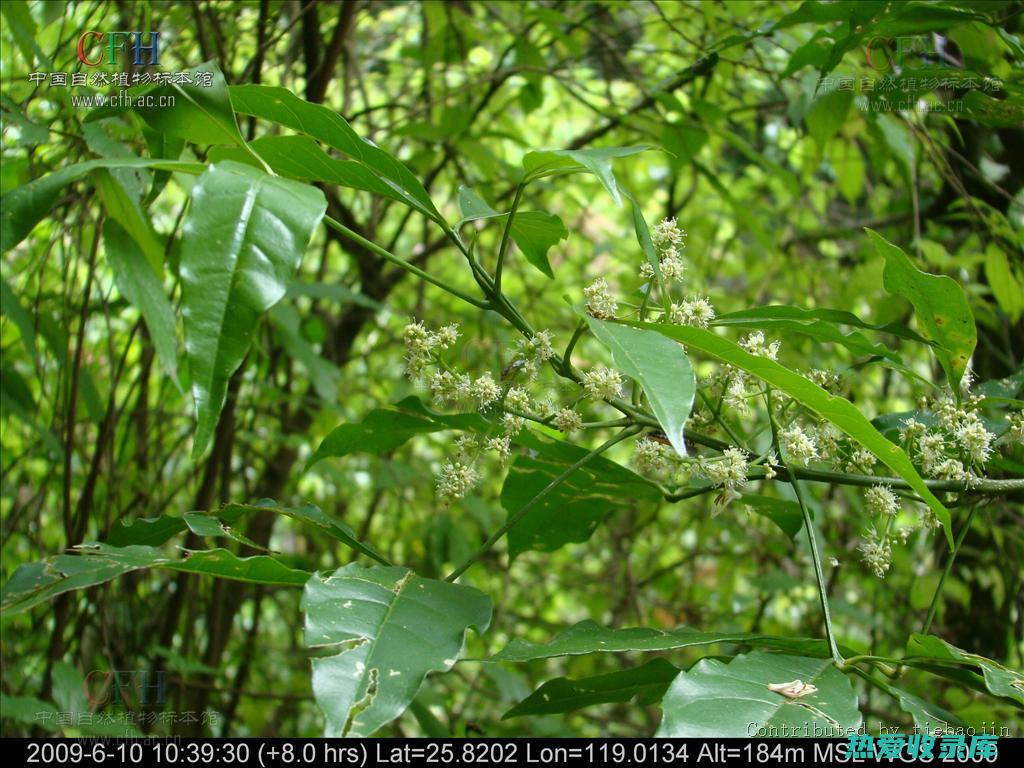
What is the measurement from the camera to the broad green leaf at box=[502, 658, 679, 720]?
0.78 m

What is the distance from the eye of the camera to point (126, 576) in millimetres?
1833

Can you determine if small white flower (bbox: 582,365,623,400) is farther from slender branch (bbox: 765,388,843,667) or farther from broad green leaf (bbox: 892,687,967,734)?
broad green leaf (bbox: 892,687,967,734)

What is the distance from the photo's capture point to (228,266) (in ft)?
1.76

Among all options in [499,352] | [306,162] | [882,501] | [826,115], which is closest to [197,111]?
[306,162]

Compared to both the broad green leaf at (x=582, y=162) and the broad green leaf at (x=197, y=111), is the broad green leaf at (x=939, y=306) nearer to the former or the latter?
the broad green leaf at (x=582, y=162)

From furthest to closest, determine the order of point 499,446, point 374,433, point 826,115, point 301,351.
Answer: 1. point 301,351
2. point 826,115
3. point 374,433
4. point 499,446

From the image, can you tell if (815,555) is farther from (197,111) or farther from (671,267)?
(197,111)

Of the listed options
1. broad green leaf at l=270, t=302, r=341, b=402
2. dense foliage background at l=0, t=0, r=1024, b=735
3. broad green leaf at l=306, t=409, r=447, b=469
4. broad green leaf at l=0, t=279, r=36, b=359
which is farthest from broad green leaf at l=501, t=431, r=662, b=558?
broad green leaf at l=270, t=302, r=341, b=402

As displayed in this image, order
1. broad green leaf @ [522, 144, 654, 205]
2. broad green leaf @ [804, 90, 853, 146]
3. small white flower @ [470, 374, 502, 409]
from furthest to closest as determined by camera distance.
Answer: broad green leaf @ [804, 90, 853, 146], small white flower @ [470, 374, 502, 409], broad green leaf @ [522, 144, 654, 205]

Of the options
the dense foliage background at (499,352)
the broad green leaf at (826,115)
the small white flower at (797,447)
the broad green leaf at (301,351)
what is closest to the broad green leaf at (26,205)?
the dense foliage background at (499,352)

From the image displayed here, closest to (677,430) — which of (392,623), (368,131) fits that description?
(392,623)

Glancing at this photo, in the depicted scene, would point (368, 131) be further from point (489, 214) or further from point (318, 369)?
point (489, 214)

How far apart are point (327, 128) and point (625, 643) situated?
0.47 meters

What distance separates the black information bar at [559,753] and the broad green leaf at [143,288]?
382 millimetres
